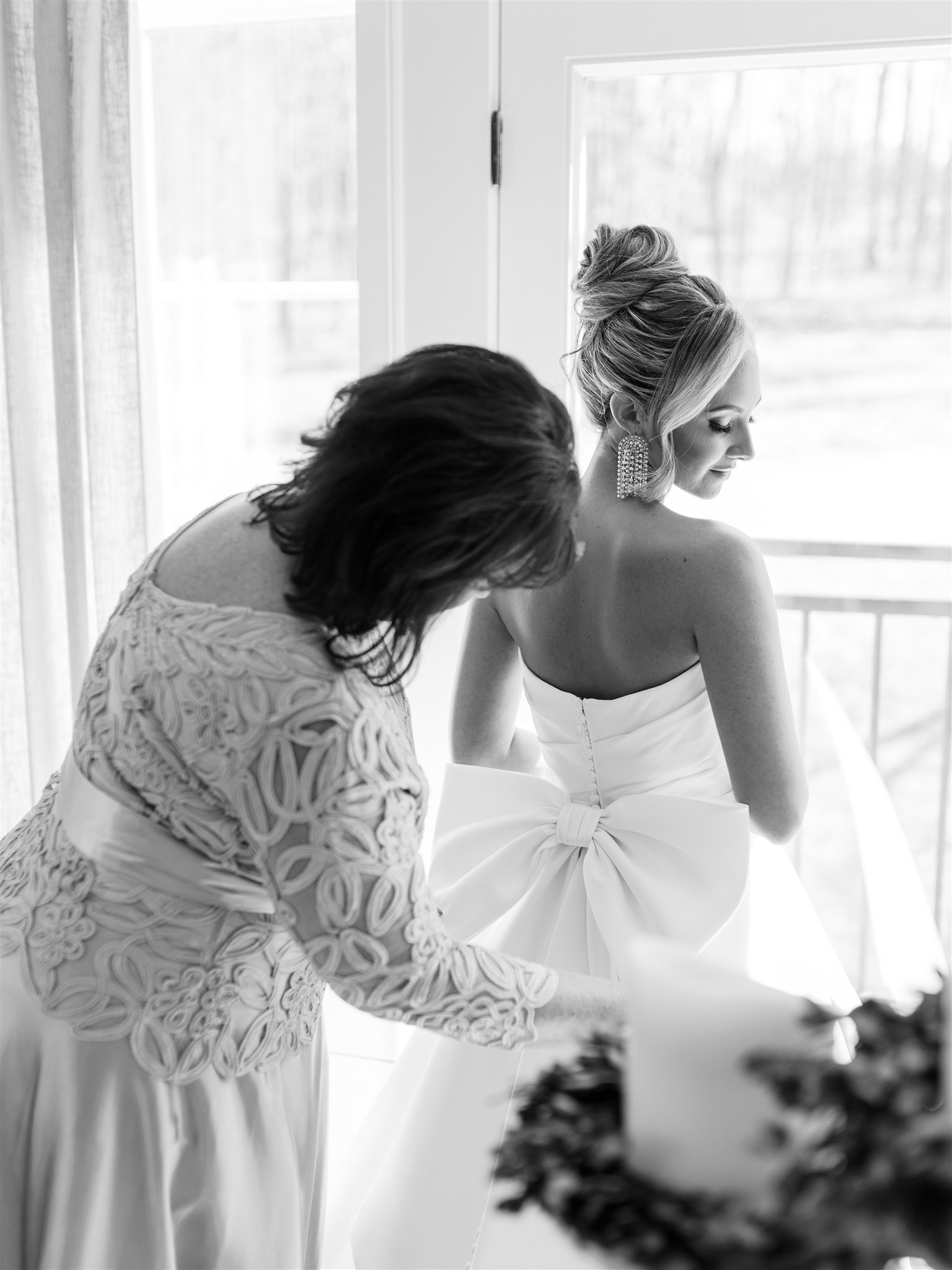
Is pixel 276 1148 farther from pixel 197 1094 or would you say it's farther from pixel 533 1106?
pixel 533 1106

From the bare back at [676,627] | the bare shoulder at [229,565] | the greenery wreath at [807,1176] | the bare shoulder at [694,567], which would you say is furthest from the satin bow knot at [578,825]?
the greenery wreath at [807,1176]

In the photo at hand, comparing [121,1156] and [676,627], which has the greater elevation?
[676,627]

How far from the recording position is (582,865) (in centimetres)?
150

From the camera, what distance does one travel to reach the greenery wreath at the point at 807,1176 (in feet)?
1.80

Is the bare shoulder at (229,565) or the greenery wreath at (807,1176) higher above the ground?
the bare shoulder at (229,565)

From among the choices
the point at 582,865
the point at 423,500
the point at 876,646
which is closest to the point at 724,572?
the point at 582,865

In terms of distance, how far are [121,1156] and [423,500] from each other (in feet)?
2.33

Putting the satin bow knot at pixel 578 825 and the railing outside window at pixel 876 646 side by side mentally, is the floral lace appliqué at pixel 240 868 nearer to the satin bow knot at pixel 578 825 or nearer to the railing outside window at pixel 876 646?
the satin bow knot at pixel 578 825

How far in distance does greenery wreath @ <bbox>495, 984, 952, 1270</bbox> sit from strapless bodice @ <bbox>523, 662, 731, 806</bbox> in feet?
2.66

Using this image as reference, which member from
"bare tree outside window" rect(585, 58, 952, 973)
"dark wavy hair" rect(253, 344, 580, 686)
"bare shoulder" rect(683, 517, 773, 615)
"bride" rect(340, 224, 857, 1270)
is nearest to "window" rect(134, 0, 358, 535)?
"bare tree outside window" rect(585, 58, 952, 973)

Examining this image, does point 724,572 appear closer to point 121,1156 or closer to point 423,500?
point 423,500

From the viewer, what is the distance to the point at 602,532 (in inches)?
57.7

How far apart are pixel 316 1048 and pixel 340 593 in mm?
585

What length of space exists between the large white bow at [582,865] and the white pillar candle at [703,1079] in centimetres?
77
